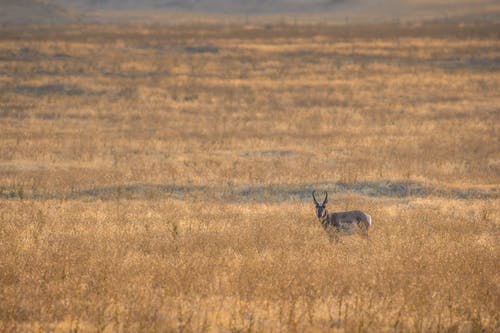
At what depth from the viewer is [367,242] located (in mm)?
12141

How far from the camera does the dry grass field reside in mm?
8445

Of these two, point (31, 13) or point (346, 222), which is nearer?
point (346, 222)

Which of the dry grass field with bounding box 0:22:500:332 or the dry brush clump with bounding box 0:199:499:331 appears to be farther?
the dry grass field with bounding box 0:22:500:332

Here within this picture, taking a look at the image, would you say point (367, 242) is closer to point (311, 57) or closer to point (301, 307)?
point (301, 307)

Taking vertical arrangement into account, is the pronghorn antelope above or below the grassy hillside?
below

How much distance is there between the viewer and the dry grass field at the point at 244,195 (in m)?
8.45

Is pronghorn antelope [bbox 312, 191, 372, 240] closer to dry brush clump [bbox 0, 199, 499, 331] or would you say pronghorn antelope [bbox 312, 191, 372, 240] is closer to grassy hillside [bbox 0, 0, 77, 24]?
→ dry brush clump [bbox 0, 199, 499, 331]

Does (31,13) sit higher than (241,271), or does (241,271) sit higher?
(31,13)

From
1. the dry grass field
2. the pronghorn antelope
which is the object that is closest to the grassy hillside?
the dry grass field

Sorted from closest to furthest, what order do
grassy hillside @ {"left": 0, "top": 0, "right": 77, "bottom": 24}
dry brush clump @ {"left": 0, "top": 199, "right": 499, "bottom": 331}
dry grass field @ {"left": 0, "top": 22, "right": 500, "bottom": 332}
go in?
1. dry brush clump @ {"left": 0, "top": 199, "right": 499, "bottom": 331}
2. dry grass field @ {"left": 0, "top": 22, "right": 500, "bottom": 332}
3. grassy hillside @ {"left": 0, "top": 0, "right": 77, "bottom": 24}

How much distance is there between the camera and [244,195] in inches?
691

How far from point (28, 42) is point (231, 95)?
22945mm

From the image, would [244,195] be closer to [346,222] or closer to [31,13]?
[346,222]

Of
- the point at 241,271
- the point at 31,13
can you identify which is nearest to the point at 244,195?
the point at 241,271
